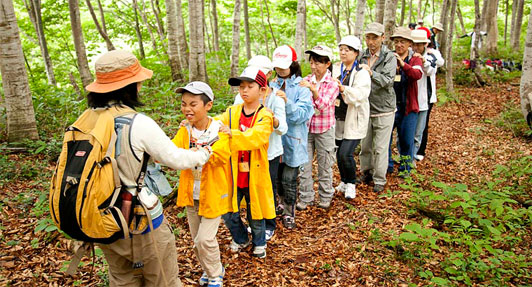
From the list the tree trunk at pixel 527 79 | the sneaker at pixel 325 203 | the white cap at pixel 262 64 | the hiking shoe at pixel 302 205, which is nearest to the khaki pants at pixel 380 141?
the sneaker at pixel 325 203

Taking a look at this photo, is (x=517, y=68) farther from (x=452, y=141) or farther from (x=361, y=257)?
(x=361, y=257)

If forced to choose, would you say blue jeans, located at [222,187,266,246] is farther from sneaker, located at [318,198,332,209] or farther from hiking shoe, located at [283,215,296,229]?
sneaker, located at [318,198,332,209]

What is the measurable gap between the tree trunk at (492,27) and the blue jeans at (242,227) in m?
17.0

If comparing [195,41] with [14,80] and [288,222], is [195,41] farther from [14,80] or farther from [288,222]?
[288,222]

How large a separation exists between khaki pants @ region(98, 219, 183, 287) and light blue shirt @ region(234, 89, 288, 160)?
1.72m

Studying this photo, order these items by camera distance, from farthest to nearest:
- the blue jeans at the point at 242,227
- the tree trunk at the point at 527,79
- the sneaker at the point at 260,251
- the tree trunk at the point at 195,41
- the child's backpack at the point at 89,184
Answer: the tree trunk at the point at 195,41
the tree trunk at the point at 527,79
the sneaker at the point at 260,251
the blue jeans at the point at 242,227
the child's backpack at the point at 89,184

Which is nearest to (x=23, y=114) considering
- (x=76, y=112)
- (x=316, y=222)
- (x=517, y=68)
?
(x=76, y=112)

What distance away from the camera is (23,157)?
234 inches

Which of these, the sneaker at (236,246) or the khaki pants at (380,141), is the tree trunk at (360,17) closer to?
the khaki pants at (380,141)

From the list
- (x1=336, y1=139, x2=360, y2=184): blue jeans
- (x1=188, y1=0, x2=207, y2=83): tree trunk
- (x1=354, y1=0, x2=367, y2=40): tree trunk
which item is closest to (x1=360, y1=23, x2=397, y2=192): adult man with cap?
(x1=336, y1=139, x2=360, y2=184): blue jeans

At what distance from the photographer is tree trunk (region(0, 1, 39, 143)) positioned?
573 cm

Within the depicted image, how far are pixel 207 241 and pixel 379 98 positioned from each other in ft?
12.4

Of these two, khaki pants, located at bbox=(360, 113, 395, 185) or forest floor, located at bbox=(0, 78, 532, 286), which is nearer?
forest floor, located at bbox=(0, 78, 532, 286)

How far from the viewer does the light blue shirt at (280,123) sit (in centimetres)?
398
